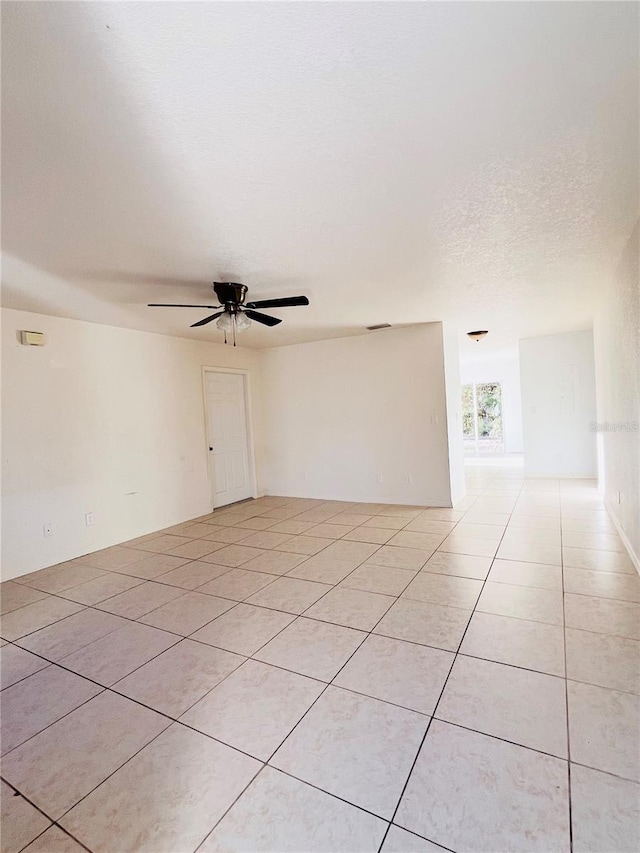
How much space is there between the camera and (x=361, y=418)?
5855 mm

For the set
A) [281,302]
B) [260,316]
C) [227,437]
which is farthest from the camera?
[227,437]

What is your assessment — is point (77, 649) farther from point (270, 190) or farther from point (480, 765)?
point (270, 190)

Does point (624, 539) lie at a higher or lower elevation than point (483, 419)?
lower

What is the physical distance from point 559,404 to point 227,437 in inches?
212

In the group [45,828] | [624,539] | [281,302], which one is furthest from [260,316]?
[624,539]

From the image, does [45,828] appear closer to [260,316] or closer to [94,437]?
[260,316]

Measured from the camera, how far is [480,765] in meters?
1.47

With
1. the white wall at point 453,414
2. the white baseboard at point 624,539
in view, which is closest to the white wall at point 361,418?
the white wall at point 453,414

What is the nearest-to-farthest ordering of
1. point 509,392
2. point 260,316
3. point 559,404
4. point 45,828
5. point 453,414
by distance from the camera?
point 45,828, point 260,316, point 453,414, point 559,404, point 509,392

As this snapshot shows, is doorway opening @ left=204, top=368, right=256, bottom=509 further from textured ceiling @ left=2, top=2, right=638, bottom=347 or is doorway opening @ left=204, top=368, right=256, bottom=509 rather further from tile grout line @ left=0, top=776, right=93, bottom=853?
tile grout line @ left=0, top=776, right=93, bottom=853

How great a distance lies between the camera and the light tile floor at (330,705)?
4.30 ft

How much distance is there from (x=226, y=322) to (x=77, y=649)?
8.10 ft

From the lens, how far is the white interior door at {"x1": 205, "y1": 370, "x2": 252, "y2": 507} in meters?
5.91

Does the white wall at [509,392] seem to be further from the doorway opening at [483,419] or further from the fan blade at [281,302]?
the fan blade at [281,302]
